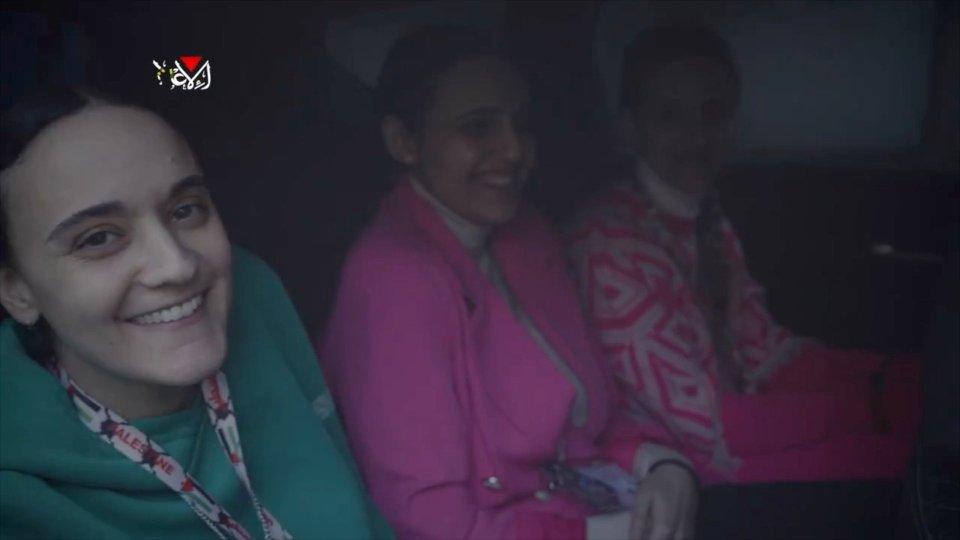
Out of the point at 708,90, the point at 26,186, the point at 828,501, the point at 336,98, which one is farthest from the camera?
the point at 828,501

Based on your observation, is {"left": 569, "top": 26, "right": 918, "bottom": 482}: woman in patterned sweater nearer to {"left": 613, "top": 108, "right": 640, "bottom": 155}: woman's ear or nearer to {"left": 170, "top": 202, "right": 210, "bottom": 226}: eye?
{"left": 613, "top": 108, "right": 640, "bottom": 155}: woman's ear

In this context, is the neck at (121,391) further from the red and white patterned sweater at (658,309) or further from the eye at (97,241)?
the red and white patterned sweater at (658,309)

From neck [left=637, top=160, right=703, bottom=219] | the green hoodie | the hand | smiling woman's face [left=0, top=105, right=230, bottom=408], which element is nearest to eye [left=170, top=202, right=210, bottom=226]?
smiling woman's face [left=0, top=105, right=230, bottom=408]

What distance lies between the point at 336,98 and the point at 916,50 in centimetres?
87

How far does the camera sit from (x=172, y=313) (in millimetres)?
1321

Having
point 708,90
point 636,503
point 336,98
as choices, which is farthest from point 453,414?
point 708,90

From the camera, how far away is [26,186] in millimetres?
1229

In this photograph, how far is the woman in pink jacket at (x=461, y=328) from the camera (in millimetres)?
1512

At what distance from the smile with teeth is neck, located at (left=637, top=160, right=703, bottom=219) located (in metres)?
0.69

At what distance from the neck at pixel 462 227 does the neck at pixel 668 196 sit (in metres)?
0.27

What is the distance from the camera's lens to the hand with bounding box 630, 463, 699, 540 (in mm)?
1688

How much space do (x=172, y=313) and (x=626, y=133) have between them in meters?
0.71

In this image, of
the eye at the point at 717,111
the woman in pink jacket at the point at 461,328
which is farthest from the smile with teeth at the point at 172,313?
the eye at the point at 717,111

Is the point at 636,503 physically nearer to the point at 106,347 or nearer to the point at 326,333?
the point at 326,333
